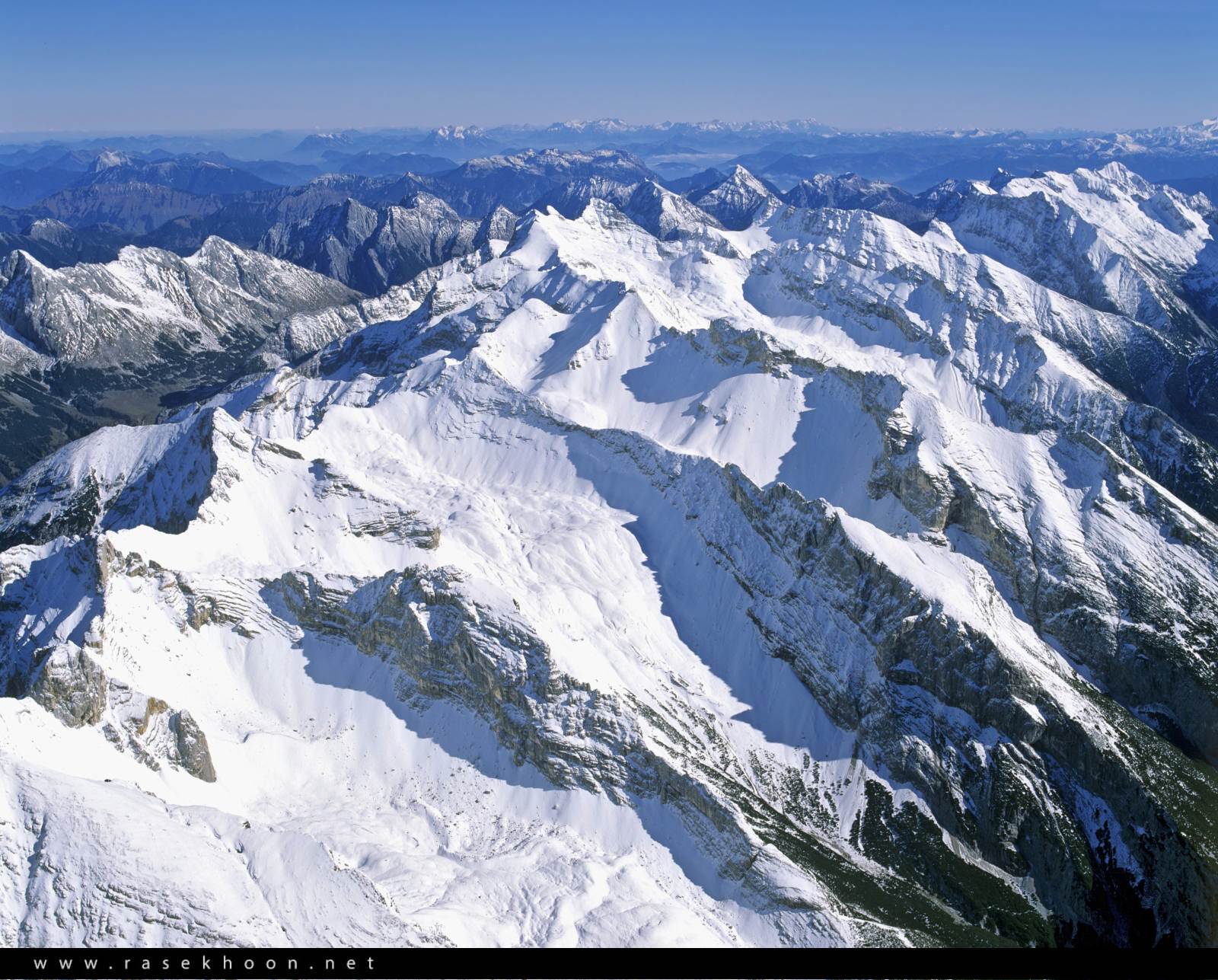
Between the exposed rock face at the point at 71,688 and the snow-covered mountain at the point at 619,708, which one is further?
the exposed rock face at the point at 71,688

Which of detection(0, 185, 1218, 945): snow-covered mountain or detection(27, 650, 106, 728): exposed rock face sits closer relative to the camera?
detection(0, 185, 1218, 945): snow-covered mountain

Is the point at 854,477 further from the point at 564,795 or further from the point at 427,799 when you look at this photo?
the point at 427,799

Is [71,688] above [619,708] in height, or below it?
above

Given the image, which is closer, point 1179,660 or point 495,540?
point 1179,660

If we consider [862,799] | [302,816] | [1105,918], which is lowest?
[1105,918]

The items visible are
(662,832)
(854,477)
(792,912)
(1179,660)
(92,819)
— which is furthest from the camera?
(854,477)

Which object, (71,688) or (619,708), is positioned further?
(619,708)

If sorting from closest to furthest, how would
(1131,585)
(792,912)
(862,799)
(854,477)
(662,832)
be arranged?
1. (792,912)
2. (662,832)
3. (862,799)
4. (1131,585)
5. (854,477)

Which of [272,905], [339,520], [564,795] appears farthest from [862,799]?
[339,520]
